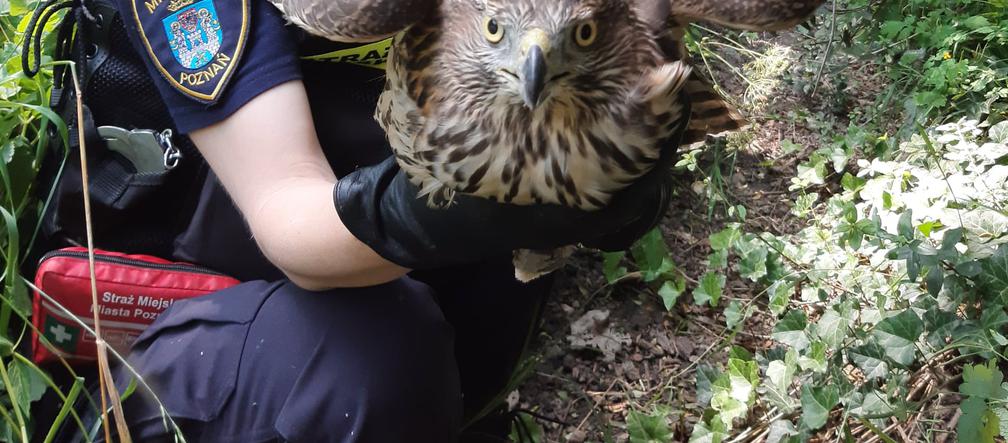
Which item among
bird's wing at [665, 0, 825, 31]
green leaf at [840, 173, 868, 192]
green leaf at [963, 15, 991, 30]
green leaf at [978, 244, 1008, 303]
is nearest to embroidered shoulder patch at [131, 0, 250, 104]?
bird's wing at [665, 0, 825, 31]

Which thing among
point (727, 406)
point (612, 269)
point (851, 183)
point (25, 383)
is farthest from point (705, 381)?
point (25, 383)

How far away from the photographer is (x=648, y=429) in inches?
86.6

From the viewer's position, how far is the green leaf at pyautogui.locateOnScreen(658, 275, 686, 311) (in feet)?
8.61

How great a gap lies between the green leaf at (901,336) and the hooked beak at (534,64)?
1132mm

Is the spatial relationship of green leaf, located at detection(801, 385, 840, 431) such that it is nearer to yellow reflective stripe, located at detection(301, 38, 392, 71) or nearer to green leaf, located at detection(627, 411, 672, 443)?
green leaf, located at detection(627, 411, 672, 443)

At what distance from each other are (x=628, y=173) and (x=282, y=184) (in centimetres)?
67

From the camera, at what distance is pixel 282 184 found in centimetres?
165

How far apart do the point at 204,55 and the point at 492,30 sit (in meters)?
0.69

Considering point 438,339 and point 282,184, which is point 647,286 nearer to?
point 438,339

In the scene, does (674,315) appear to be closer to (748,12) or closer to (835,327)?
(835,327)

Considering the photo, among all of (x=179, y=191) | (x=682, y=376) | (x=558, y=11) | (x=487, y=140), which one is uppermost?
(x=558, y=11)

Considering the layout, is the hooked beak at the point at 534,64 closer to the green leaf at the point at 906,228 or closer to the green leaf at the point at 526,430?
the green leaf at the point at 906,228

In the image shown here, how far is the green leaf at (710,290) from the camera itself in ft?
8.46

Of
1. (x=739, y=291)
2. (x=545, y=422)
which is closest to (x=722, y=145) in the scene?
(x=739, y=291)
